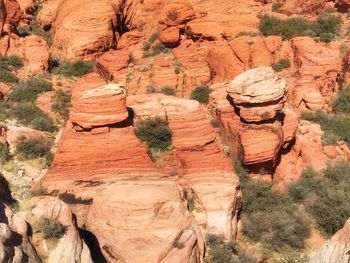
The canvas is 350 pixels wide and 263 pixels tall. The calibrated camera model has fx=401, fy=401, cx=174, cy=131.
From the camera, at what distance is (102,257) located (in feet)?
36.9

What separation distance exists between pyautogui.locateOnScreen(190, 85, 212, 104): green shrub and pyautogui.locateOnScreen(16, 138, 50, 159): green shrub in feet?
27.4

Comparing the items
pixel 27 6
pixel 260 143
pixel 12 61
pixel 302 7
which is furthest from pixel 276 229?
pixel 27 6

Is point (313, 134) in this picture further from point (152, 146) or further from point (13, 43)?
point (13, 43)

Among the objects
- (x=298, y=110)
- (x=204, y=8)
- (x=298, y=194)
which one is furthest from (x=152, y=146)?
(x=204, y=8)

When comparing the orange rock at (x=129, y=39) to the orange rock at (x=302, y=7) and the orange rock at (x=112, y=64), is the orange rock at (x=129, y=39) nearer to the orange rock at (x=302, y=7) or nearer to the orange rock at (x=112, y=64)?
the orange rock at (x=112, y=64)

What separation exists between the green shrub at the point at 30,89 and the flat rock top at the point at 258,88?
33.4 feet

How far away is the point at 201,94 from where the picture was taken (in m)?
20.1

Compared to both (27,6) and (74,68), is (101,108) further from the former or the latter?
(27,6)

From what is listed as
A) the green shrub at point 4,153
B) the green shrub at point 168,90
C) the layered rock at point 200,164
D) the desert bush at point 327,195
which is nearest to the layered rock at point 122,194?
the layered rock at point 200,164

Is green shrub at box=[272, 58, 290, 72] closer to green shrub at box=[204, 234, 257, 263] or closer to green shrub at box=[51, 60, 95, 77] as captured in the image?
green shrub at box=[51, 60, 95, 77]

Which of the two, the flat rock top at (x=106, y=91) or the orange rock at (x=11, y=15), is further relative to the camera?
the orange rock at (x=11, y=15)

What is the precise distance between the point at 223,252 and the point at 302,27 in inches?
656

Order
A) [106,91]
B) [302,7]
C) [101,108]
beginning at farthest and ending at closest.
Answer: [302,7] → [106,91] → [101,108]

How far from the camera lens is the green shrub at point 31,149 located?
1405 cm
